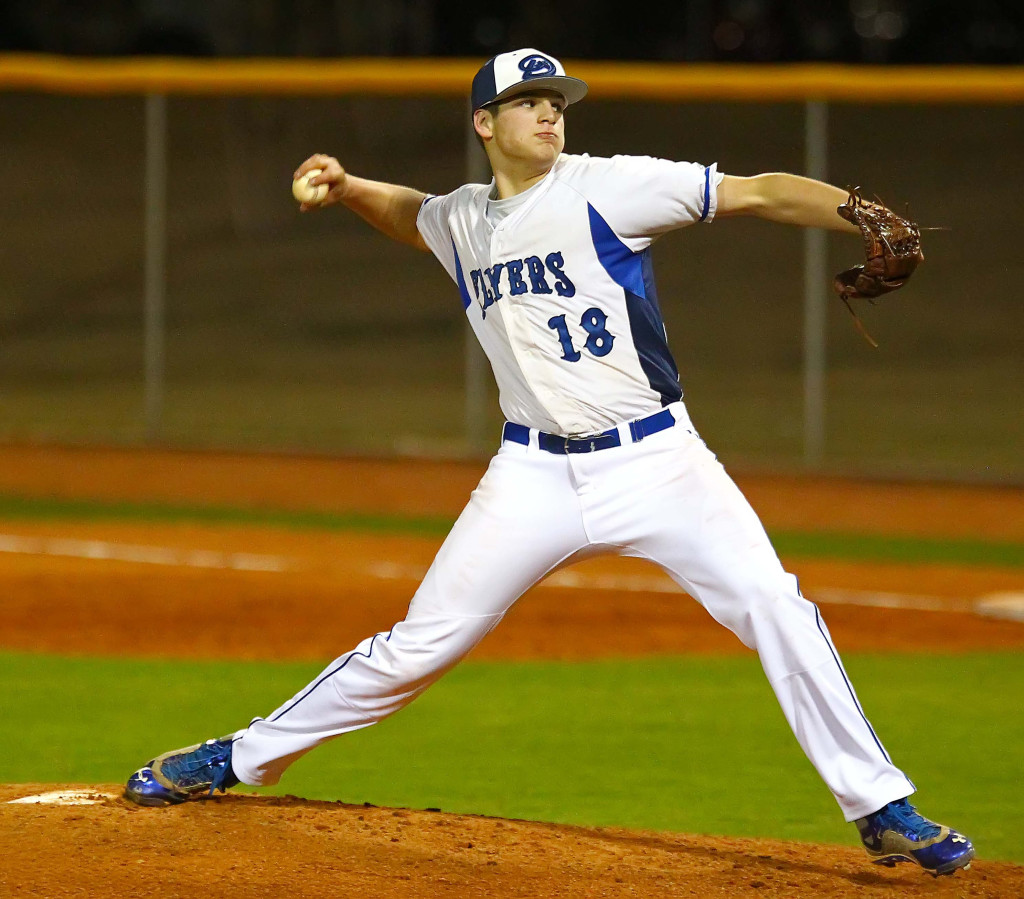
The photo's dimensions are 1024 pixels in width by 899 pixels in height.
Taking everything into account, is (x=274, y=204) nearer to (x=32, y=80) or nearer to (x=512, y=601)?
(x=32, y=80)

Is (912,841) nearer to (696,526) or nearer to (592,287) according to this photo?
(696,526)

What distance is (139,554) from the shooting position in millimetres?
9188

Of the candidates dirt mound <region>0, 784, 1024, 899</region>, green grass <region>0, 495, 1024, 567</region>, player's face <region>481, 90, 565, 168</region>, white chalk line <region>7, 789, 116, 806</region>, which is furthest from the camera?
green grass <region>0, 495, 1024, 567</region>

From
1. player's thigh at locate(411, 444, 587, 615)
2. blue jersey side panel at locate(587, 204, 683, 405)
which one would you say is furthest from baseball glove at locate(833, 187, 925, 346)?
player's thigh at locate(411, 444, 587, 615)

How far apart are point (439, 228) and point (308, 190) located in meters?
0.41

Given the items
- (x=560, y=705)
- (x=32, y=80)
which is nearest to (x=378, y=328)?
(x=32, y=80)

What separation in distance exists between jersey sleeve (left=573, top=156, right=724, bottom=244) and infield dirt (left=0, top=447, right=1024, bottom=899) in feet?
4.79

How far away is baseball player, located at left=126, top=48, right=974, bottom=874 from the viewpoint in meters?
3.58

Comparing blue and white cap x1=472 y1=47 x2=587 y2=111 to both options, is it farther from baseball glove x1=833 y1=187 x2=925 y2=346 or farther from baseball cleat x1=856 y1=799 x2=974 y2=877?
baseball cleat x1=856 y1=799 x2=974 y2=877

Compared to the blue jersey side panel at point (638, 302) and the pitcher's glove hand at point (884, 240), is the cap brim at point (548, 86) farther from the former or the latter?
the pitcher's glove hand at point (884, 240)

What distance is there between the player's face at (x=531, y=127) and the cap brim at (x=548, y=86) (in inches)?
0.9

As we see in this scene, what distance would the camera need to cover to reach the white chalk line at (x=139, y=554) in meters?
8.90

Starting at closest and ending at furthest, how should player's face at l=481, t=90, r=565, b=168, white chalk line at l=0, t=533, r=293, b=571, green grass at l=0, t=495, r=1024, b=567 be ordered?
player's face at l=481, t=90, r=565, b=168 → white chalk line at l=0, t=533, r=293, b=571 → green grass at l=0, t=495, r=1024, b=567

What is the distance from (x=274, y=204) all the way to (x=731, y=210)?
18.6m
